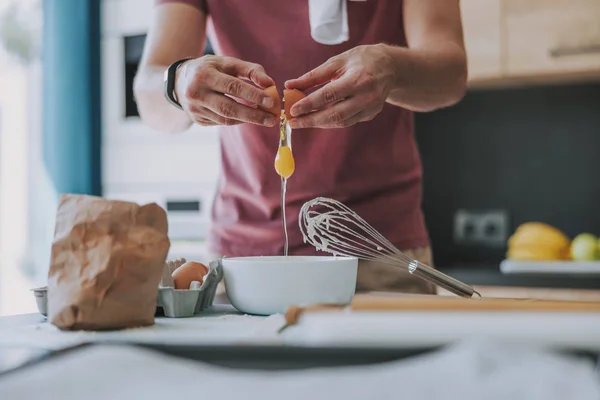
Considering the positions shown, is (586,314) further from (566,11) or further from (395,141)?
(566,11)

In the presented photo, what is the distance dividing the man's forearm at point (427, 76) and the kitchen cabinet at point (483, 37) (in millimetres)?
830

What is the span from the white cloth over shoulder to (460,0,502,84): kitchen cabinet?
906mm

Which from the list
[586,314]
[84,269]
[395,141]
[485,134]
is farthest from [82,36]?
[586,314]

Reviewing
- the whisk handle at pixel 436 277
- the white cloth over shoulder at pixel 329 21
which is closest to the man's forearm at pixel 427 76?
the white cloth over shoulder at pixel 329 21

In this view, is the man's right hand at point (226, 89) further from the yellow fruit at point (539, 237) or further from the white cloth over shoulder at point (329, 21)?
the yellow fruit at point (539, 237)

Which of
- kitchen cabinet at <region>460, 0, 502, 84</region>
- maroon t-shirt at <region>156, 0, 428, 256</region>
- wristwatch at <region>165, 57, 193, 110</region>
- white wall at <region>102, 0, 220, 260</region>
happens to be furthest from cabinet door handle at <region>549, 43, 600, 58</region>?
wristwatch at <region>165, 57, 193, 110</region>

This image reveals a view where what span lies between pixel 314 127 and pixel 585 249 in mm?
1057

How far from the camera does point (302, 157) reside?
1112 millimetres

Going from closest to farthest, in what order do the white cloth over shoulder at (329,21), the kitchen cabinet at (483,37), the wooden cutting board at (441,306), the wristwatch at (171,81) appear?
1. the wooden cutting board at (441,306)
2. the wristwatch at (171,81)
3. the white cloth over shoulder at (329,21)
4. the kitchen cabinet at (483,37)

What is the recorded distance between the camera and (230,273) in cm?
76

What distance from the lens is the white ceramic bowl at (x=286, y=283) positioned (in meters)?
0.73

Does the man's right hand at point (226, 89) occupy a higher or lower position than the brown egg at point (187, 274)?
higher

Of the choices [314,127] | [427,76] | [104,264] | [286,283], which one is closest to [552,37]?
[427,76]

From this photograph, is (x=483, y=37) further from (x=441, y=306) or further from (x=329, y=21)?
(x=441, y=306)
